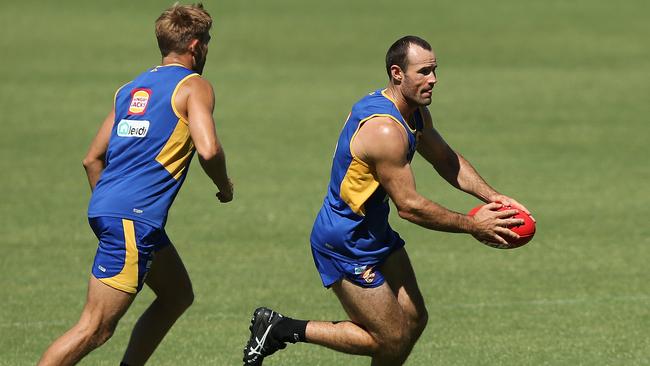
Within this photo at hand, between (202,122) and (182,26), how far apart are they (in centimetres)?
70

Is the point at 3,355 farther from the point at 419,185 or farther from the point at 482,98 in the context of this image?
the point at 482,98

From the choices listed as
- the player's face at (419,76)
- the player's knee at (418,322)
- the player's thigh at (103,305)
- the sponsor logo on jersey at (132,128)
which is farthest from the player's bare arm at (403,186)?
the player's thigh at (103,305)

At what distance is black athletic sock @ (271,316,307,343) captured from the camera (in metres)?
8.29

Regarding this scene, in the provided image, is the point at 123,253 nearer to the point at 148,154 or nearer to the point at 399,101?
the point at 148,154

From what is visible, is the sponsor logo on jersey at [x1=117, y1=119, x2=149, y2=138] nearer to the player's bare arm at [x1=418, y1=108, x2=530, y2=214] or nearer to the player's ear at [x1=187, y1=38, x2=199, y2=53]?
the player's ear at [x1=187, y1=38, x2=199, y2=53]

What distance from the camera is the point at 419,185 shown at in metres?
16.8

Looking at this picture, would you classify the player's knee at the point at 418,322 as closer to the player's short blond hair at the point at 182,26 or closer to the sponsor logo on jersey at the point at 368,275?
the sponsor logo on jersey at the point at 368,275

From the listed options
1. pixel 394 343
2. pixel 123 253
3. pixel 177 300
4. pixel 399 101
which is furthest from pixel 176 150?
pixel 394 343

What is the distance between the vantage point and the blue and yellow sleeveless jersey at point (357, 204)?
789cm

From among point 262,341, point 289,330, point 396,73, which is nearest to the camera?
point 396,73

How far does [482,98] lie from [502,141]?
3969mm

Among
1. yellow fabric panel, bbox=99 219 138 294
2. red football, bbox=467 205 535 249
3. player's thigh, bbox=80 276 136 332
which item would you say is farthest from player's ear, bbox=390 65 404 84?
player's thigh, bbox=80 276 136 332

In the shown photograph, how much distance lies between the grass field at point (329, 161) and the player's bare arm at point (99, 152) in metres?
1.94

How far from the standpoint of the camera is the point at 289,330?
8.32 meters
